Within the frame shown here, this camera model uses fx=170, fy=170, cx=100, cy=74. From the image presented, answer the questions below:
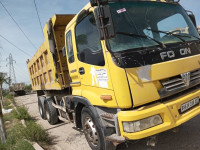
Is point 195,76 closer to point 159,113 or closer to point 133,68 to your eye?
point 159,113

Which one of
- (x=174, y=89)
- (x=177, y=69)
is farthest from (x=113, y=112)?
(x=177, y=69)

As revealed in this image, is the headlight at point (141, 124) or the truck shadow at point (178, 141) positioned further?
the truck shadow at point (178, 141)

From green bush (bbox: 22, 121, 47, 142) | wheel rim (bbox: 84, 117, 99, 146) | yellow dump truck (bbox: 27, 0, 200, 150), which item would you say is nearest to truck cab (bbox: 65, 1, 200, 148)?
yellow dump truck (bbox: 27, 0, 200, 150)

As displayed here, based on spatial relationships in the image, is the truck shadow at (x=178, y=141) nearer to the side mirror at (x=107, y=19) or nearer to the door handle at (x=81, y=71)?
the door handle at (x=81, y=71)

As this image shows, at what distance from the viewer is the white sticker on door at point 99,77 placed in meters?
2.40

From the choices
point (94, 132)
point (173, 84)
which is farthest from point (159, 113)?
point (94, 132)

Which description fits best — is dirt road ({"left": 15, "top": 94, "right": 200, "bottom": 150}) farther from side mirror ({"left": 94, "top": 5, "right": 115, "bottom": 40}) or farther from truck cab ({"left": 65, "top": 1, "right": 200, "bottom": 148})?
side mirror ({"left": 94, "top": 5, "right": 115, "bottom": 40})

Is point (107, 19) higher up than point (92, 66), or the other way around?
point (107, 19)

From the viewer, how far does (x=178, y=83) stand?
2400 mm

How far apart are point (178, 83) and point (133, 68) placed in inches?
29.6

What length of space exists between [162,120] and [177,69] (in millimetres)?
757

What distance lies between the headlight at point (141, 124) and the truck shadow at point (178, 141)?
3.55ft

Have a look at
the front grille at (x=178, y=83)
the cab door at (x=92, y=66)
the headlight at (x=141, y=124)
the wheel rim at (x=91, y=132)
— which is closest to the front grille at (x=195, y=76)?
the front grille at (x=178, y=83)

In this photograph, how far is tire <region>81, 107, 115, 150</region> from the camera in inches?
101
